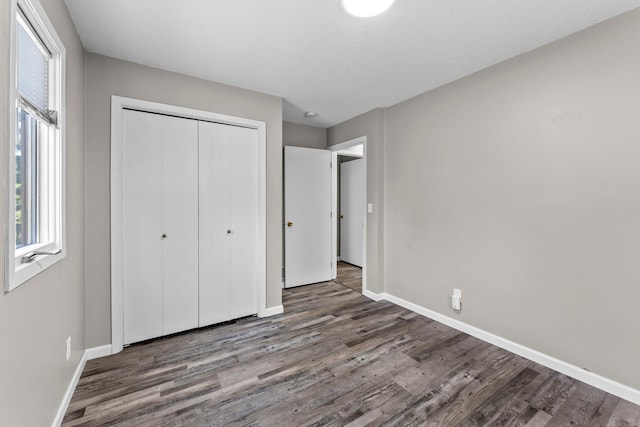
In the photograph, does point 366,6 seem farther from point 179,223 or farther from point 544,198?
point 179,223

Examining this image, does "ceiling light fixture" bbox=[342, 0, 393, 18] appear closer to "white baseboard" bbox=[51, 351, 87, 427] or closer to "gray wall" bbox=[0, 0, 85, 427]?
"gray wall" bbox=[0, 0, 85, 427]

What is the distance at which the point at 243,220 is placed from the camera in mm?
2895

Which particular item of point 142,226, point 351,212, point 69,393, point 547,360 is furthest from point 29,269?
point 351,212

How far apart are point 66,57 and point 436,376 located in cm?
329

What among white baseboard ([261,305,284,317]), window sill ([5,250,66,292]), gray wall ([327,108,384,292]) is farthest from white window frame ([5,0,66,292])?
gray wall ([327,108,384,292])

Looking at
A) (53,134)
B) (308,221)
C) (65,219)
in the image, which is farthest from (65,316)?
(308,221)

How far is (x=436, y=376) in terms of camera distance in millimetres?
1982

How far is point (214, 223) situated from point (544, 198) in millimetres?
2904

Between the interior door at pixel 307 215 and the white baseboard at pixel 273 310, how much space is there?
2.83 feet

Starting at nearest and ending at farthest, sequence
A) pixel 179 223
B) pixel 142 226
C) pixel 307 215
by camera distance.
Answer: pixel 142 226
pixel 179 223
pixel 307 215

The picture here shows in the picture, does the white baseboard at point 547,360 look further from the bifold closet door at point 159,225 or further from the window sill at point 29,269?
the window sill at point 29,269

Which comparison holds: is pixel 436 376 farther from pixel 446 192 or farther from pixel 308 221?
pixel 308 221

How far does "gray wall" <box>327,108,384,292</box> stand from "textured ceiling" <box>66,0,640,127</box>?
806mm

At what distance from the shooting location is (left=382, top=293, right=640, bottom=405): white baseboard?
5.75 feet
